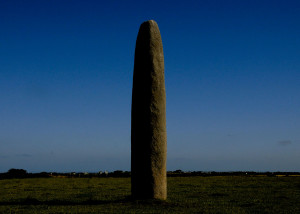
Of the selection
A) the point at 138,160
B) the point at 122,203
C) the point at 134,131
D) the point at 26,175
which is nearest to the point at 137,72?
the point at 134,131

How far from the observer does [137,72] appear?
14.9m

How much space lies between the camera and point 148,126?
14.1 m

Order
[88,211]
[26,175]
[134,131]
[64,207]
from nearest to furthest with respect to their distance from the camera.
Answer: [88,211] < [64,207] < [134,131] < [26,175]

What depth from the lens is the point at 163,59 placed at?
15383mm

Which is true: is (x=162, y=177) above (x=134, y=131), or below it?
below

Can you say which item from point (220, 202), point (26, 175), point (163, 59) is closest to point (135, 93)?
point (163, 59)

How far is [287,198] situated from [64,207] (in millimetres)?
9690

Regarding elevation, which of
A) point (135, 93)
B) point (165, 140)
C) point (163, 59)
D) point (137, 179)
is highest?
point (163, 59)

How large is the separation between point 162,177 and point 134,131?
2.09 meters

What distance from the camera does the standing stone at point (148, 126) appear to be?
1409 cm

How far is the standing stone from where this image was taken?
14.1 meters

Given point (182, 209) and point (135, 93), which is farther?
point (135, 93)

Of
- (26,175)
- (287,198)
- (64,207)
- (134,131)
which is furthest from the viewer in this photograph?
(26,175)

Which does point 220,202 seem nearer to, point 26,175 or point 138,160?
point 138,160
